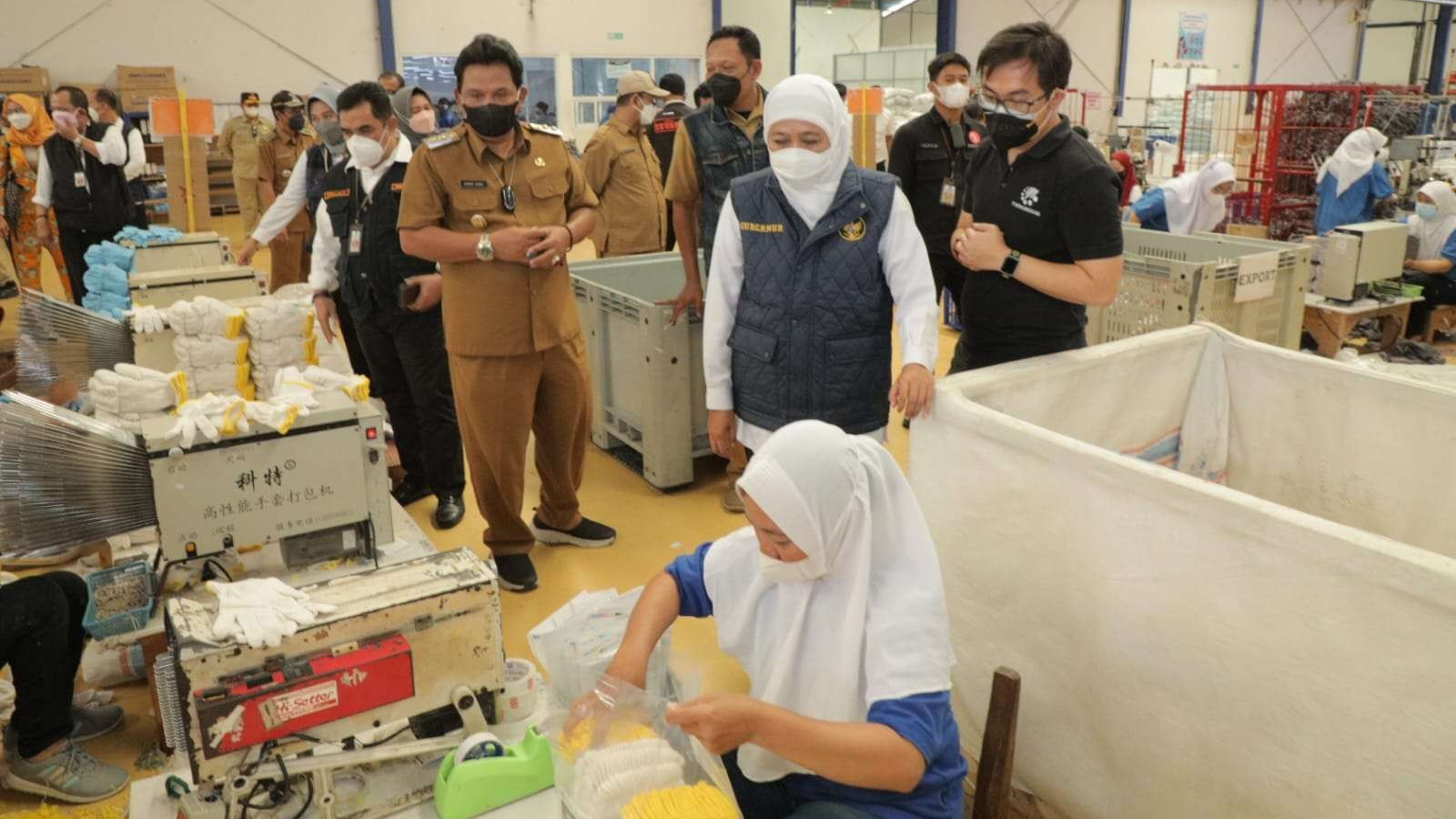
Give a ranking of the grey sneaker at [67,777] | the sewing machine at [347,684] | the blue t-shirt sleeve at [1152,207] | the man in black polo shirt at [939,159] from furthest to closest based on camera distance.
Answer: the blue t-shirt sleeve at [1152,207] → the man in black polo shirt at [939,159] → the grey sneaker at [67,777] → the sewing machine at [347,684]

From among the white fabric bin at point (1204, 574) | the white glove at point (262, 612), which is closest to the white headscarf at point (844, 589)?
the white fabric bin at point (1204, 574)

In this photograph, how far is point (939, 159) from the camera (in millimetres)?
4004

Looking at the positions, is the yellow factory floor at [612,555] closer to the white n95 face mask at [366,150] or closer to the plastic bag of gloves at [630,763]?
the plastic bag of gloves at [630,763]

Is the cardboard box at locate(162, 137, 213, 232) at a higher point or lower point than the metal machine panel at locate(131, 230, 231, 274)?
higher

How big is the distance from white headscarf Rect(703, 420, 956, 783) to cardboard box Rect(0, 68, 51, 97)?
10.3 m

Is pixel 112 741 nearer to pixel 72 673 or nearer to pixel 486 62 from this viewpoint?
pixel 72 673

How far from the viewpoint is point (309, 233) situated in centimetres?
583

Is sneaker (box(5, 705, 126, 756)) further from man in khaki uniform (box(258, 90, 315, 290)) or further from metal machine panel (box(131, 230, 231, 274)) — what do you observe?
man in khaki uniform (box(258, 90, 315, 290))

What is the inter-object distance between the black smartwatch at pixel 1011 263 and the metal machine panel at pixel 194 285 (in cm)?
270

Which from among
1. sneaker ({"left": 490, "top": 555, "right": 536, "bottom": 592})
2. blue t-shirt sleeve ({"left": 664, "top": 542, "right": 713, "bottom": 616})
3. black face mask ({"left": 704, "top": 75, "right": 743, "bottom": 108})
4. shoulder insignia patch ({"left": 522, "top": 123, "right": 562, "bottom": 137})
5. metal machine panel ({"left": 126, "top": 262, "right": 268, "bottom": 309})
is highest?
black face mask ({"left": 704, "top": 75, "right": 743, "bottom": 108})

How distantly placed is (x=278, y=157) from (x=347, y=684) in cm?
625

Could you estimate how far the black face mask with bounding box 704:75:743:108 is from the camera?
325cm

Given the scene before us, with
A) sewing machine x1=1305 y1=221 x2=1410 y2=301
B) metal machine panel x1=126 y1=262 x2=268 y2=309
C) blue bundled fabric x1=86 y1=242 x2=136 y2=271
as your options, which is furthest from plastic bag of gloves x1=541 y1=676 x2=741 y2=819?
sewing machine x1=1305 y1=221 x2=1410 y2=301

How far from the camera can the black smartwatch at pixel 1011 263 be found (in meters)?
2.13
